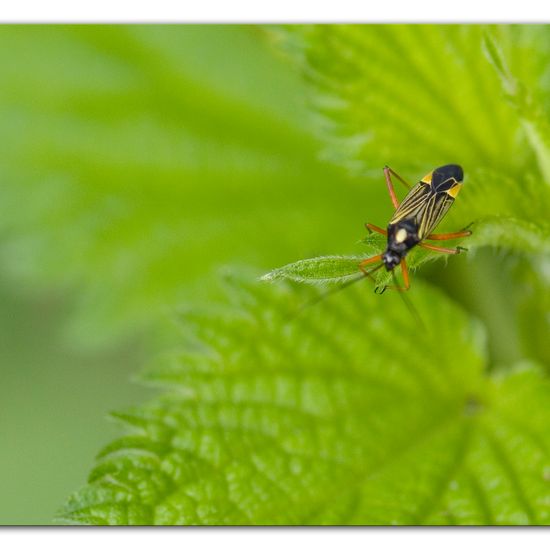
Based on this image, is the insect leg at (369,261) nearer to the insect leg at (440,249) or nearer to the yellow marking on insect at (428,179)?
the insect leg at (440,249)

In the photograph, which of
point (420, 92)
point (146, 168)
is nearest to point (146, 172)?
point (146, 168)

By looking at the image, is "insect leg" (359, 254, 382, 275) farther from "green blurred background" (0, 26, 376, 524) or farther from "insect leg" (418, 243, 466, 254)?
"green blurred background" (0, 26, 376, 524)

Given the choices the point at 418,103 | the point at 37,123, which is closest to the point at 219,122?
the point at 37,123

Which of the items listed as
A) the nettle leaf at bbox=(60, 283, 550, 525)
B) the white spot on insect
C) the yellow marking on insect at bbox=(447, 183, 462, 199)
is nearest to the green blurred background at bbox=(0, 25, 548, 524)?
the nettle leaf at bbox=(60, 283, 550, 525)

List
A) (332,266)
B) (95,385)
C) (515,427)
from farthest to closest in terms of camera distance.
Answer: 1. (95,385)
2. (515,427)
3. (332,266)

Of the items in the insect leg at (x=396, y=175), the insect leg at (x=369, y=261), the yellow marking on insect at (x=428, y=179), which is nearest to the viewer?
the insect leg at (x=369, y=261)

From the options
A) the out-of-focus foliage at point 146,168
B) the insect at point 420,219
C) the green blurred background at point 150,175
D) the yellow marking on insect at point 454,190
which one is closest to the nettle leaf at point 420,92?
the insect at point 420,219
